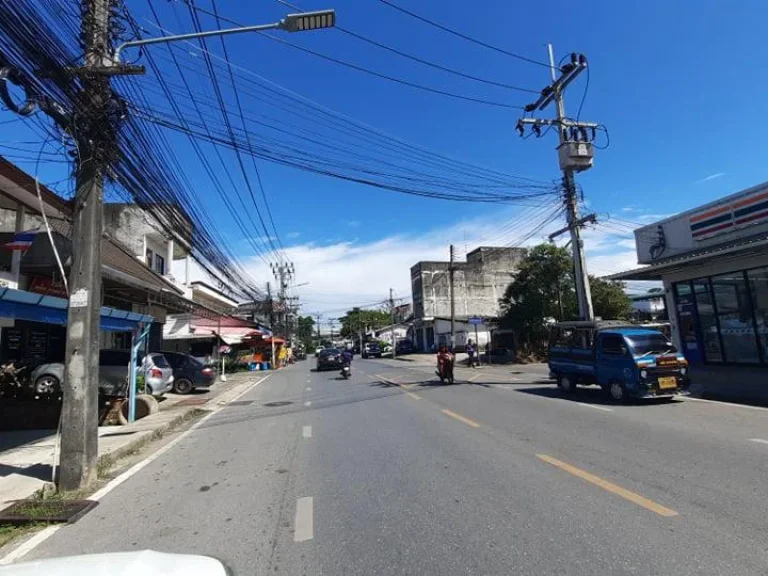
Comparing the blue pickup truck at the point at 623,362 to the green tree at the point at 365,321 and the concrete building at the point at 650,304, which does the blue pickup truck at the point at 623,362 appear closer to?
the concrete building at the point at 650,304

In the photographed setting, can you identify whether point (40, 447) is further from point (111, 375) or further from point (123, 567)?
point (123, 567)

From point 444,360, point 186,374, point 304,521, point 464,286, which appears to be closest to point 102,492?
point 304,521

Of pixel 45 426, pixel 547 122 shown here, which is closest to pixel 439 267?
pixel 547 122

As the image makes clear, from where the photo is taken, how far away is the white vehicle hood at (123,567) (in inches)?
107

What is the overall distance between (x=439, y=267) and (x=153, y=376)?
54052 mm

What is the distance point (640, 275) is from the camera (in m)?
20.8

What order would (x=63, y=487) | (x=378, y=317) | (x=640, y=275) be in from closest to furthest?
(x=63, y=487), (x=640, y=275), (x=378, y=317)

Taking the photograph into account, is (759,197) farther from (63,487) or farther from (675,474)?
(63,487)

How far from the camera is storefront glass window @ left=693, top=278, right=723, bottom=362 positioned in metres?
19.5

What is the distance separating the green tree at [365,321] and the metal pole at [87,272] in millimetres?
100961

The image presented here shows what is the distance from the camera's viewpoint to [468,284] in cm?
6838

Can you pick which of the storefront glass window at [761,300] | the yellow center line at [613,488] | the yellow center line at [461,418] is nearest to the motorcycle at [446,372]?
the yellow center line at [461,418]

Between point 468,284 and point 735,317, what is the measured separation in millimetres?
49788

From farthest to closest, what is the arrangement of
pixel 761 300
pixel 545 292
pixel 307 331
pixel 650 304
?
pixel 307 331 < pixel 650 304 < pixel 545 292 < pixel 761 300
